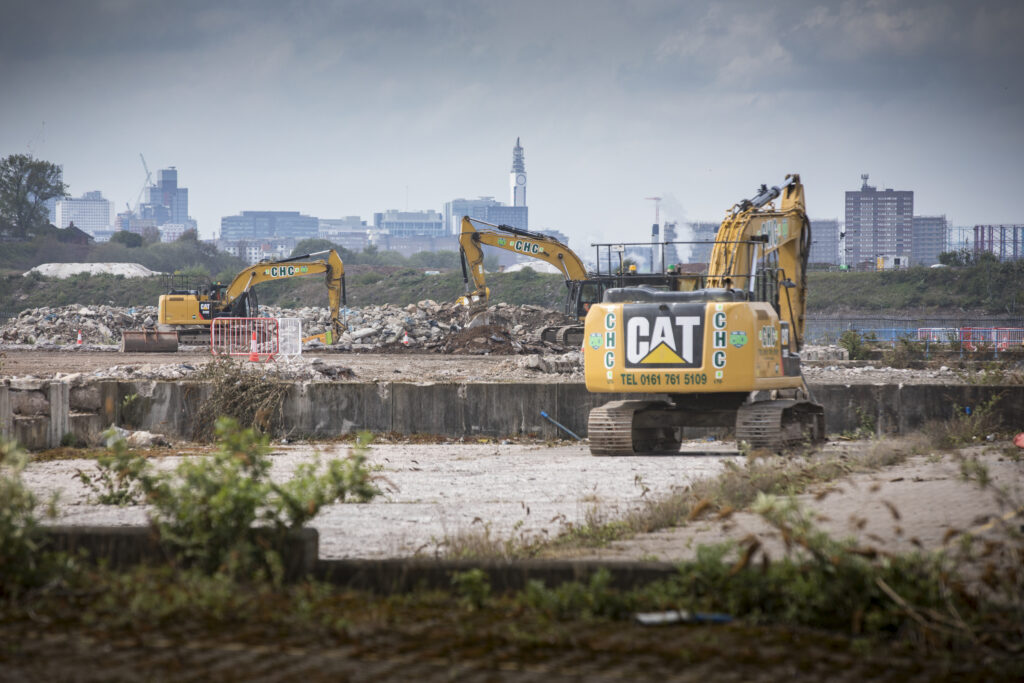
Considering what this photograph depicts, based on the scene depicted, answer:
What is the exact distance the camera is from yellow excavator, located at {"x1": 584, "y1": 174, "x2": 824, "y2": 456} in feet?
42.3

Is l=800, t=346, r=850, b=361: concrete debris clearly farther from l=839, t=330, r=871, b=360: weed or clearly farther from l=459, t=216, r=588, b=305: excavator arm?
l=459, t=216, r=588, b=305: excavator arm

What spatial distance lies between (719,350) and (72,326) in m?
44.0

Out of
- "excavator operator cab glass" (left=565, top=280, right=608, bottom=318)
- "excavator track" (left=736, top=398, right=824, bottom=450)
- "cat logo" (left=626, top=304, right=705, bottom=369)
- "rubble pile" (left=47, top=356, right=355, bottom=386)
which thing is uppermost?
"excavator operator cab glass" (left=565, top=280, right=608, bottom=318)

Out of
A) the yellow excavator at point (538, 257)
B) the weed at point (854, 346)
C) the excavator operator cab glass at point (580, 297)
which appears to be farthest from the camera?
the weed at point (854, 346)

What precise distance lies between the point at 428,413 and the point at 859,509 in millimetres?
9496

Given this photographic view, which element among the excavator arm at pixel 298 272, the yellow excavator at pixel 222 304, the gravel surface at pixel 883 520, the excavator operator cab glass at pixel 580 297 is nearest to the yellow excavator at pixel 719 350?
the gravel surface at pixel 883 520

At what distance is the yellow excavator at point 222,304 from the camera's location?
39.1 meters

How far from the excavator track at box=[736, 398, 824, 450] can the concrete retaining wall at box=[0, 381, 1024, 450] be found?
8.46ft

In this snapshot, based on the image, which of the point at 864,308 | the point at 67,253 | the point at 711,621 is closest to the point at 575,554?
the point at 711,621

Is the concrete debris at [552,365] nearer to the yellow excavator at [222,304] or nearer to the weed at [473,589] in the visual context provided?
the yellow excavator at [222,304]

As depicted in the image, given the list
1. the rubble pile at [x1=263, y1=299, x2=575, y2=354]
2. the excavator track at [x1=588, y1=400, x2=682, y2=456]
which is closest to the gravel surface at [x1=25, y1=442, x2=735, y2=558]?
the excavator track at [x1=588, y1=400, x2=682, y2=456]

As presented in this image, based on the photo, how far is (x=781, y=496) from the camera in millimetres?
8844

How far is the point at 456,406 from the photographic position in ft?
53.9

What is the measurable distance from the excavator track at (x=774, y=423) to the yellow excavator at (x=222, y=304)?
26.6 m
